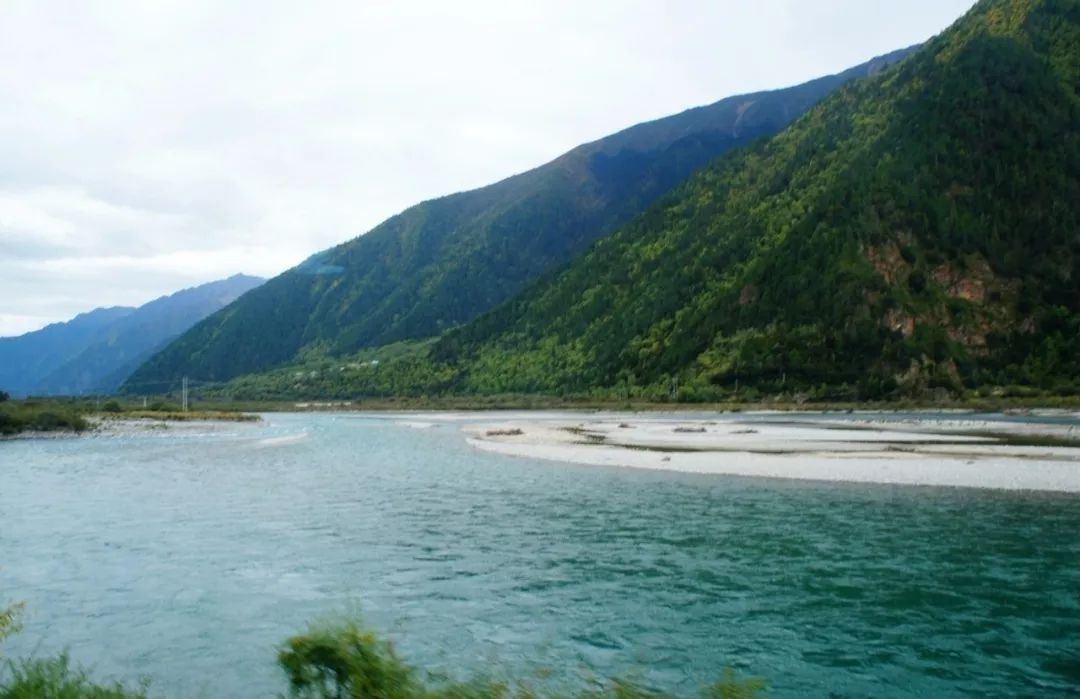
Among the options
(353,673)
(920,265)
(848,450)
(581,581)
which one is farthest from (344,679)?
(920,265)

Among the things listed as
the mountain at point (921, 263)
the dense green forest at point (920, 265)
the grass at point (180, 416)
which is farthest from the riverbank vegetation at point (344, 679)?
the mountain at point (921, 263)

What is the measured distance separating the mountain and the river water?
110 metres

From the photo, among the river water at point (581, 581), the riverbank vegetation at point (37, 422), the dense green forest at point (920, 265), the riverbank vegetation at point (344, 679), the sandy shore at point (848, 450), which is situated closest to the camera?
the riverbank vegetation at point (344, 679)

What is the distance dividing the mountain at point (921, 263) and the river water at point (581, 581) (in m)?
110

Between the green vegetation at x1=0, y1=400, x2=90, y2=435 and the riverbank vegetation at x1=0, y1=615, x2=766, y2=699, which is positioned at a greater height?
the green vegetation at x1=0, y1=400, x2=90, y2=435

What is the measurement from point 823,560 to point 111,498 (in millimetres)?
32516

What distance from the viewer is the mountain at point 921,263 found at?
140000 mm

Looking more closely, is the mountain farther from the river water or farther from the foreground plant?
the foreground plant

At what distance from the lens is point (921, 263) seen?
153625 millimetres

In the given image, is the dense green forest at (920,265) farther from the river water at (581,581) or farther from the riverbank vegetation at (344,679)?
the riverbank vegetation at (344,679)

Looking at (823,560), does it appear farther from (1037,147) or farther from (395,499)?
(1037,147)

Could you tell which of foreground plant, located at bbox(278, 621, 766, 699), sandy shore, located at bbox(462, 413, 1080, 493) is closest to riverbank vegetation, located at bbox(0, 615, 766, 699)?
foreground plant, located at bbox(278, 621, 766, 699)

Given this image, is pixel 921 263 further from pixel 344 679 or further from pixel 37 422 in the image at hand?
pixel 344 679

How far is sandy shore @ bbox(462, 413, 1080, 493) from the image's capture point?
42.5m
